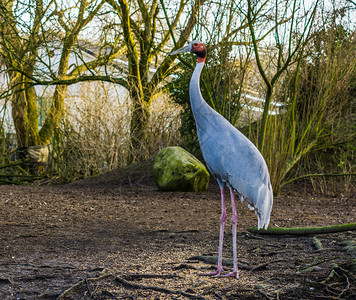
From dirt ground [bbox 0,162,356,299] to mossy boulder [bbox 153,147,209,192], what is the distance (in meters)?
0.33

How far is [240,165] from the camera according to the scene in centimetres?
377

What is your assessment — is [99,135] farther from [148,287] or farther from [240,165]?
[148,287]

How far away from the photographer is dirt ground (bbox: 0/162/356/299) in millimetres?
3234

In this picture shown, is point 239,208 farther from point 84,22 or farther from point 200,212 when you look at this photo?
point 84,22

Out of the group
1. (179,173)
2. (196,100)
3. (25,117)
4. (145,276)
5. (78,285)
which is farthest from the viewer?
(25,117)

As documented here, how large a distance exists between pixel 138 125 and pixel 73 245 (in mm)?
6617

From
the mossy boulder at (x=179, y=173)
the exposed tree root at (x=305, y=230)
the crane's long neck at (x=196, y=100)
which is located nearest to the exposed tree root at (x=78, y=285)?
the crane's long neck at (x=196, y=100)

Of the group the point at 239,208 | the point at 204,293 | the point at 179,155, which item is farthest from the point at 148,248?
the point at 179,155

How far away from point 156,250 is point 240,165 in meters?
1.38

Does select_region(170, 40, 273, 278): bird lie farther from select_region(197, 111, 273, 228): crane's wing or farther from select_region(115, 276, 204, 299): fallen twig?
select_region(115, 276, 204, 299): fallen twig

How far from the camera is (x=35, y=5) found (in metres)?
9.70

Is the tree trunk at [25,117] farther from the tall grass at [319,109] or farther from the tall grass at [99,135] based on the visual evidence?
the tall grass at [319,109]

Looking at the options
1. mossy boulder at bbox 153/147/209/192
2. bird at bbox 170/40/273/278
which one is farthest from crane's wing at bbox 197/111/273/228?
mossy boulder at bbox 153/147/209/192

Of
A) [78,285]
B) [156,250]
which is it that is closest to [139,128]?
[156,250]
